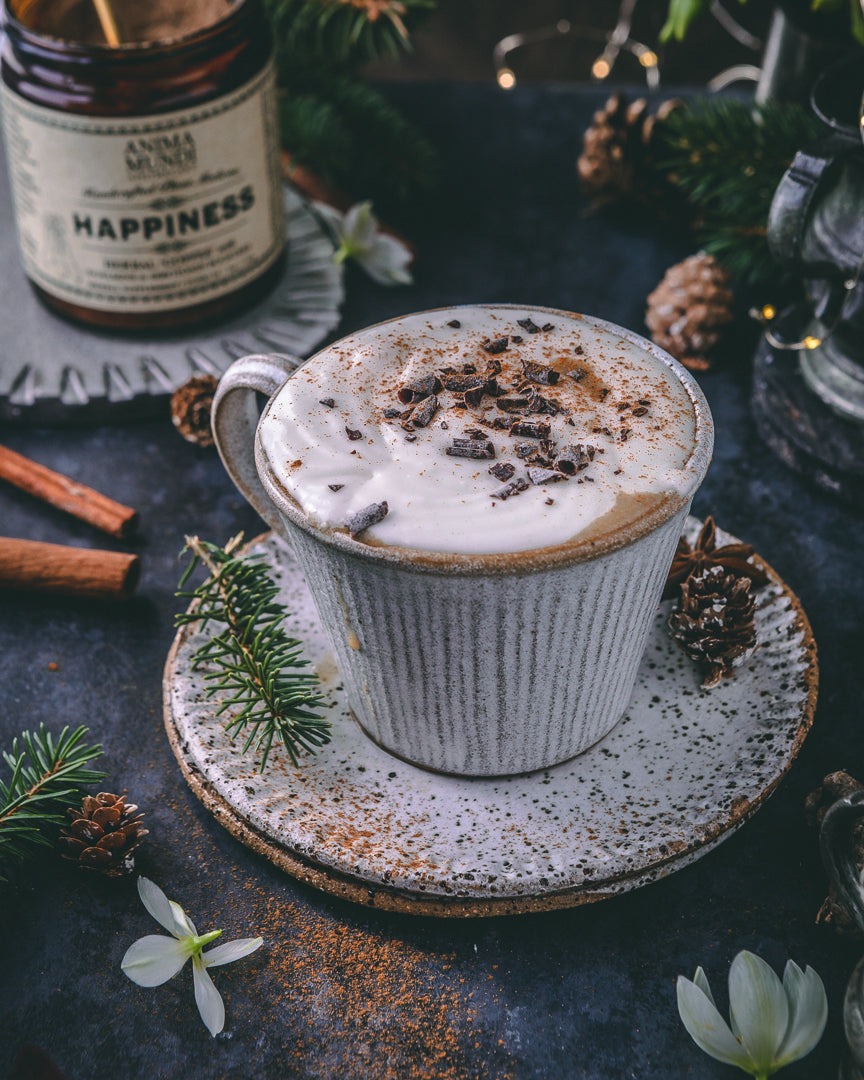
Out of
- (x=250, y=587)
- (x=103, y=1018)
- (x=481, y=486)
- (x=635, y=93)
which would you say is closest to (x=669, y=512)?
(x=481, y=486)

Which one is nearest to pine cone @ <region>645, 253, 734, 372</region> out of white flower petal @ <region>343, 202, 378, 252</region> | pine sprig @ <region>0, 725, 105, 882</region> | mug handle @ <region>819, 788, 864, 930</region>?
white flower petal @ <region>343, 202, 378, 252</region>

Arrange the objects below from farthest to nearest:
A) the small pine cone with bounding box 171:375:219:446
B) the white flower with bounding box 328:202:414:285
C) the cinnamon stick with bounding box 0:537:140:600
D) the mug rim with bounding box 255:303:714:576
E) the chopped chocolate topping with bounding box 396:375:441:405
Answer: the white flower with bounding box 328:202:414:285, the small pine cone with bounding box 171:375:219:446, the cinnamon stick with bounding box 0:537:140:600, the chopped chocolate topping with bounding box 396:375:441:405, the mug rim with bounding box 255:303:714:576

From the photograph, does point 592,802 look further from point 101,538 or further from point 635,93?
point 635,93

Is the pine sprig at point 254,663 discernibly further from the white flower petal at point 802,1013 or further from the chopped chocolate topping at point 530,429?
the white flower petal at point 802,1013

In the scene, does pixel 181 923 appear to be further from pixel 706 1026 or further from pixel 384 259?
pixel 384 259

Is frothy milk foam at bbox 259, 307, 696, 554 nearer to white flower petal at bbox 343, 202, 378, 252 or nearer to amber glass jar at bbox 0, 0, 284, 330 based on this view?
amber glass jar at bbox 0, 0, 284, 330

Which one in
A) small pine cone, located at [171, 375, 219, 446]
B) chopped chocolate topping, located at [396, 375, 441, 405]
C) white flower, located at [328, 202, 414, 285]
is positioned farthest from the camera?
white flower, located at [328, 202, 414, 285]

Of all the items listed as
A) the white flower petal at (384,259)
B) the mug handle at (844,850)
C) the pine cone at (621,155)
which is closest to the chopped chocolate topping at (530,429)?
the mug handle at (844,850)
